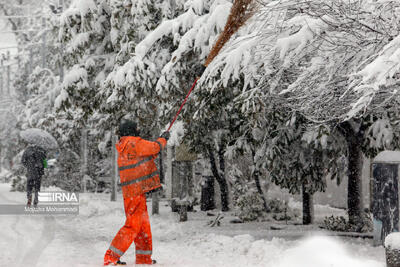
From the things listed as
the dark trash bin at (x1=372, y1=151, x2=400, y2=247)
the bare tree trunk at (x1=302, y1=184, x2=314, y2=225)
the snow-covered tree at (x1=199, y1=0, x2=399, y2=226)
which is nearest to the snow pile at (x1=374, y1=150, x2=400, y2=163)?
the dark trash bin at (x1=372, y1=151, x2=400, y2=247)

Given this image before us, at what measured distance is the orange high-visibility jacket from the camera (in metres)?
6.15

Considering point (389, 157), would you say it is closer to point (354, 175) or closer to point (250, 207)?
point (354, 175)

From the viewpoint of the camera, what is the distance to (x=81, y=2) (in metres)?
10.0

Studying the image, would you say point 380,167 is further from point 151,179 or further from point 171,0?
point 171,0

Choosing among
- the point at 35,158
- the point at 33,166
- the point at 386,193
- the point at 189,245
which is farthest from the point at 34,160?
the point at 386,193

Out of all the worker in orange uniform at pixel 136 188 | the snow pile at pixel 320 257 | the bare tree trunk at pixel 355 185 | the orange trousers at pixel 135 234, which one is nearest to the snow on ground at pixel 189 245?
the snow pile at pixel 320 257

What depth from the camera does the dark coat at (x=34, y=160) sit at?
42.2 ft

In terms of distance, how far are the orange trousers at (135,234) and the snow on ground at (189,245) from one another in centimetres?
27

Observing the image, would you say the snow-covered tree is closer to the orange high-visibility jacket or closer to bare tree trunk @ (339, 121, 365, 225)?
bare tree trunk @ (339, 121, 365, 225)

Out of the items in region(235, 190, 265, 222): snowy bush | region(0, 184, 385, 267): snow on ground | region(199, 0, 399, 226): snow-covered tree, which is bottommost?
region(0, 184, 385, 267): snow on ground

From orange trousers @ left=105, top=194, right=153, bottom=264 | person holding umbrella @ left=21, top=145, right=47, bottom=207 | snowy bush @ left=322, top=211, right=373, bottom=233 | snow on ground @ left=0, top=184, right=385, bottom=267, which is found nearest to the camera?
orange trousers @ left=105, top=194, right=153, bottom=264

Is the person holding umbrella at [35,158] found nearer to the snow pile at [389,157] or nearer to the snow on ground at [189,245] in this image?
the snow on ground at [189,245]

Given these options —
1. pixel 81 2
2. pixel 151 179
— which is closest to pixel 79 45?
pixel 81 2

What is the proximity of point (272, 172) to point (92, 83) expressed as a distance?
4666 mm
